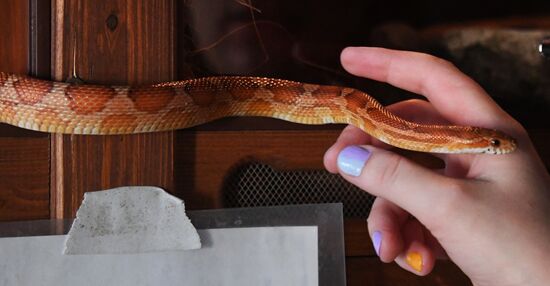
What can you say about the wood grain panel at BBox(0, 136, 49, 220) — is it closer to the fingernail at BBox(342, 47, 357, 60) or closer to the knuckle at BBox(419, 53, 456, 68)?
the fingernail at BBox(342, 47, 357, 60)

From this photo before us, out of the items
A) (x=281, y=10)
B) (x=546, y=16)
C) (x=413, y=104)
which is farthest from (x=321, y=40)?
(x=546, y=16)

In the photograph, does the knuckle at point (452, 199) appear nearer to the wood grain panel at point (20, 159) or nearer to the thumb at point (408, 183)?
the thumb at point (408, 183)

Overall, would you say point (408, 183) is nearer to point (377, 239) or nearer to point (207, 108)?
point (377, 239)

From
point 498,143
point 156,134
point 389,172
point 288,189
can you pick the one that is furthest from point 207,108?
point 498,143

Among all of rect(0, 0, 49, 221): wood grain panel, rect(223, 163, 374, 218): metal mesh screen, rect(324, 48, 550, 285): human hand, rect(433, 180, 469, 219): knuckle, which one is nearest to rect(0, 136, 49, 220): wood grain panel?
rect(0, 0, 49, 221): wood grain panel

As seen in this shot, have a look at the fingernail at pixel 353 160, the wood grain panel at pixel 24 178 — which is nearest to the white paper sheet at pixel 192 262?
the wood grain panel at pixel 24 178

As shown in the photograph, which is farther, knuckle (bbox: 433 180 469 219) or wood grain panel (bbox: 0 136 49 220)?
wood grain panel (bbox: 0 136 49 220)
